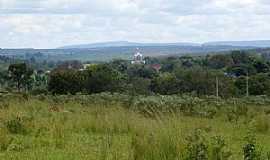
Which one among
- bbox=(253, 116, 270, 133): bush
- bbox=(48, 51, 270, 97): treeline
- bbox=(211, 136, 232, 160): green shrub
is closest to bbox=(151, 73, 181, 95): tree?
A: bbox=(48, 51, 270, 97): treeline

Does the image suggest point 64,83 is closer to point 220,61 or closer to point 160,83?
point 160,83

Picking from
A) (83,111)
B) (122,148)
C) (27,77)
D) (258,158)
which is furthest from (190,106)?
(27,77)

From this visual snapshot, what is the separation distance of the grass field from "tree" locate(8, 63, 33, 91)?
31.7 metres

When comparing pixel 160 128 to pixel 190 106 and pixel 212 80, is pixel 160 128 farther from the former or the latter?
pixel 212 80

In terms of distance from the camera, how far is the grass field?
26.6 ft

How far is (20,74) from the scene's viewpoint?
1978 inches

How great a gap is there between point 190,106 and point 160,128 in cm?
1161

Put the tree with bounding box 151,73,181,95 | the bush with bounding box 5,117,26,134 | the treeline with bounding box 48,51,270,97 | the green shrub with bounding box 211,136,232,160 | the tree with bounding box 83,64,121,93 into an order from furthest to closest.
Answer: the tree with bounding box 151,73,181,95 < the tree with bounding box 83,64,121,93 < the treeline with bounding box 48,51,270,97 < the bush with bounding box 5,117,26,134 < the green shrub with bounding box 211,136,232,160

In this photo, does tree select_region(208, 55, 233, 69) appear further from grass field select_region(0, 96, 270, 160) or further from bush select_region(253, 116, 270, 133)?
bush select_region(253, 116, 270, 133)

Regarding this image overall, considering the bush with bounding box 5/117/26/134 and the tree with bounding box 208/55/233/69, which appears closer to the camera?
the bush with bounding box 5/117/26/134

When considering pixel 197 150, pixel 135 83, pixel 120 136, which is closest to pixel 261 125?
pixel 120 136

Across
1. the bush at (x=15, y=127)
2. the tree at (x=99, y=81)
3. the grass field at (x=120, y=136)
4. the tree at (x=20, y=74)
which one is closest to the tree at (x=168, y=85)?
the tree at (x=99, y=81)

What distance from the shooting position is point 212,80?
1887 inches

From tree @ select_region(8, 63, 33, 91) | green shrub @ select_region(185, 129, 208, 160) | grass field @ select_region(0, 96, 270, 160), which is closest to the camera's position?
green shrub @ select_region(185, 129, 208, 160)
